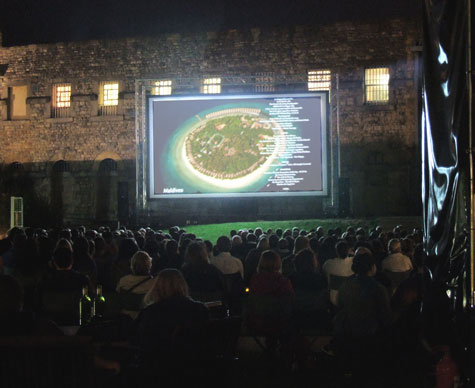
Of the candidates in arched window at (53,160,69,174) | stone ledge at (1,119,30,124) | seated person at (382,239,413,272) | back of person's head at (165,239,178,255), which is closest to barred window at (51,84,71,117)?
stone ledge at (1,119,30,124)

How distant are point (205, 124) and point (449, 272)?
12441 millimetres

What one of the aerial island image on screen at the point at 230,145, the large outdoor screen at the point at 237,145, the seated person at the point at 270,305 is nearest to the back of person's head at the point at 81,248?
the seated person at the point at 270,305

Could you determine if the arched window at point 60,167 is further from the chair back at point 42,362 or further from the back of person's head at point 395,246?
the chair back at point 42,362

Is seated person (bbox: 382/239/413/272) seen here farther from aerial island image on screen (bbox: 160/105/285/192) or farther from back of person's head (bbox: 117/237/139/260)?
aerial island image on screen (bbox: 160/105/285/192)

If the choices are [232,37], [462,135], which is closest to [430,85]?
[462,135]

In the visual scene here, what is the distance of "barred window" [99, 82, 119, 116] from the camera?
22438mm

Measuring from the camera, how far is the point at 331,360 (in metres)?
5.14

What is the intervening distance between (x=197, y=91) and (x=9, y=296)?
19095 mm

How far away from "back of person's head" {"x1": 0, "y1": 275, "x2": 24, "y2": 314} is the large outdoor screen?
446 inches

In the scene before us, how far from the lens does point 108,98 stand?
22531 millimetres

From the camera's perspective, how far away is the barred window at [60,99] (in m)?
22.9

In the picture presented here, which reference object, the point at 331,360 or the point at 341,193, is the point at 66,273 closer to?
the point at 331,360

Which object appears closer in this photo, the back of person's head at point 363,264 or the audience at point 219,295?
the audience at point 219,295

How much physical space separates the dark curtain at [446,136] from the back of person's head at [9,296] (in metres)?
2.59
